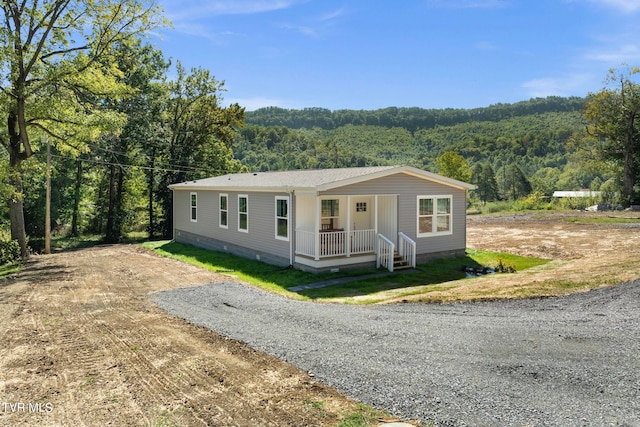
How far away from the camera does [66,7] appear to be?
604 inches

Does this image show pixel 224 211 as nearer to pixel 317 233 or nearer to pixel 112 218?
pixel 317 233

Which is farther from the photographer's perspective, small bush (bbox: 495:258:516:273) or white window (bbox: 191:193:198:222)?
white window (bbox: 191:193:198:222)

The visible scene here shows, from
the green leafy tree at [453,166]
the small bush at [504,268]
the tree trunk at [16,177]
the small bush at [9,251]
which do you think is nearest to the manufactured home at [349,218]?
the small bush at [504,268]

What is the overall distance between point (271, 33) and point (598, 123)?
27.9m

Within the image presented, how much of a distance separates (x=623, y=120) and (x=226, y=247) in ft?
109

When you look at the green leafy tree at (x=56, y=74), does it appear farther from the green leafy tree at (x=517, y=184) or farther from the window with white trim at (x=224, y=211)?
the green leafy tree at (x=517, y=184)

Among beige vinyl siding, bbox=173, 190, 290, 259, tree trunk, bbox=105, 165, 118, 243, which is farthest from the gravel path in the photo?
tree trunk, bbox=105, 165, 118, 243

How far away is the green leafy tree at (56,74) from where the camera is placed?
48.2ft

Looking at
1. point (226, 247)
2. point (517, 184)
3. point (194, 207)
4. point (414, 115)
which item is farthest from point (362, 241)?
point (414, 115)

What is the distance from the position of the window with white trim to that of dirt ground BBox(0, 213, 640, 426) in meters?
5.69

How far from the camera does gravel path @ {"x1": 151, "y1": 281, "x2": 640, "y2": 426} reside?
3.93 meters

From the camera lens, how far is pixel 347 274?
1198 cm

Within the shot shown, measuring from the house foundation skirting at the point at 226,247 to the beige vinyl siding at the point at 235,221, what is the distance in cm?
13

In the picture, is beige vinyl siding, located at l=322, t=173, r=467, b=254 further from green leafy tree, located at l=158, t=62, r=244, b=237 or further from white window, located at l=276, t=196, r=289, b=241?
green leafy tree, located at l=158, t=62, r=244, b=237
